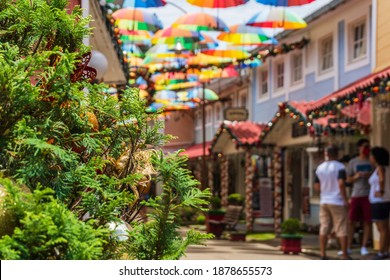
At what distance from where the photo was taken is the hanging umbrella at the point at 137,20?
675 inches

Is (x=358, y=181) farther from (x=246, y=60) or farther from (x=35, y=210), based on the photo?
(x=35, y=210)

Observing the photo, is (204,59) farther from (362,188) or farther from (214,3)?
(214,3)

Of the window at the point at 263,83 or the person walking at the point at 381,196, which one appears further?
the window at the point at 263,83

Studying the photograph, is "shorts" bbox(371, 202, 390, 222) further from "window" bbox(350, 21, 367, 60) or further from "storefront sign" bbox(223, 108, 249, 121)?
"storefront sign" bbox(223, 108, 249, 121)

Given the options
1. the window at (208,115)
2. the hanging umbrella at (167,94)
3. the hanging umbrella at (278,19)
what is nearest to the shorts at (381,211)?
the hanging umbrella at (278,19)

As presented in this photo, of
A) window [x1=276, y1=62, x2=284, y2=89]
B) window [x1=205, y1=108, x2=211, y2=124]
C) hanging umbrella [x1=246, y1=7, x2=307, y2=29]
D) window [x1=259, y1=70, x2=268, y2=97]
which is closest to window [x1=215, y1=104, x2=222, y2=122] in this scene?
window [x1=205, y1=108, x2=211, y2=124]

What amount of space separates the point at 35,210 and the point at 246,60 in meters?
20.1

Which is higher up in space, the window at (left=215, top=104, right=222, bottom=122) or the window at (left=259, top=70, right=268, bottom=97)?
the window at (left=259, top=70, right=268, bottom=97)

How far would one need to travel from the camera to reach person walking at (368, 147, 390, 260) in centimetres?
1195

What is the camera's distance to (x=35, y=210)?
7.02ft

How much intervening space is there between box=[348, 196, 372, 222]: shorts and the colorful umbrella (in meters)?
6.92

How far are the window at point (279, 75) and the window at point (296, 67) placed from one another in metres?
1.23

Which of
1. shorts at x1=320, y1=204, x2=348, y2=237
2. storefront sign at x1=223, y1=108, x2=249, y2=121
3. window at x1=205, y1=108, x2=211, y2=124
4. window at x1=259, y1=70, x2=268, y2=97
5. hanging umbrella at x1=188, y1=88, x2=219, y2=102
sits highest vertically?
window at x1=259, y1=70, x2=268, y2=97

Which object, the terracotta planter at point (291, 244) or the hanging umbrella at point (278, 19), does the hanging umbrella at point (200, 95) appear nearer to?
the hanging umbrella at point (278, 19)
